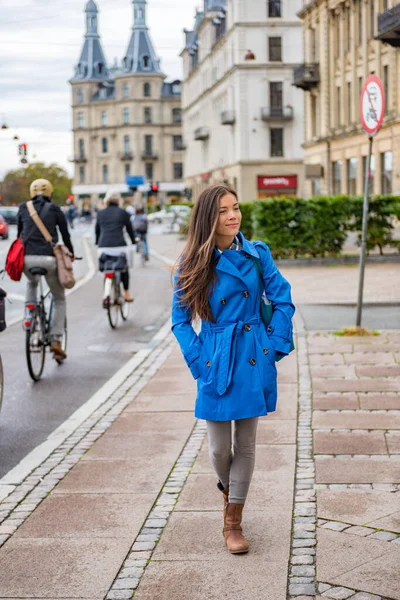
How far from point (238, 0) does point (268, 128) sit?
9066 millimetres

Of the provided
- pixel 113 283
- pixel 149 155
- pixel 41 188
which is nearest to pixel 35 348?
pixel 41 188

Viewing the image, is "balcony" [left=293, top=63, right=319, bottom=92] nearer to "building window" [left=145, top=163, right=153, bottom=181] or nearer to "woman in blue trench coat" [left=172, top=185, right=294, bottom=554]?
"woman in blue trench coat" [left=172, top=185, right=294, bottom=554]

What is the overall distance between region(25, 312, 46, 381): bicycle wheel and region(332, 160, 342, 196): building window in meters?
43.0

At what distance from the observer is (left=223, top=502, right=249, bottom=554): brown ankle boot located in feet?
16.0

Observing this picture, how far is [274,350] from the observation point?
493 centimetres

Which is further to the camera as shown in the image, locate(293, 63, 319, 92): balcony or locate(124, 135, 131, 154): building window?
locate(124, 135, 131, 154): building window

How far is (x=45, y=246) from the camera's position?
10961mm

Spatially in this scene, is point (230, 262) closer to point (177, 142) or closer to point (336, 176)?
point (336, 176)

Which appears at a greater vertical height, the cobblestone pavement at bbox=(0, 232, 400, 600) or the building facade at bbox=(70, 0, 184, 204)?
the building facade at bbox=(70, 0, 184, 204)

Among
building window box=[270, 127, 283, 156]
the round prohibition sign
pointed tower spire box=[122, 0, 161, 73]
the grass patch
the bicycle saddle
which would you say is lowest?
the grass patch

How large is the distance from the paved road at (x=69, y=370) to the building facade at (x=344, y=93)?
87.0 ft

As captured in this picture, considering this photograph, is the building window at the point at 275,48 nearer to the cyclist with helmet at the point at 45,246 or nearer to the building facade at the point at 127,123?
the building facade at the point at 127,123

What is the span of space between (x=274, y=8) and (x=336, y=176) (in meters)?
26.8

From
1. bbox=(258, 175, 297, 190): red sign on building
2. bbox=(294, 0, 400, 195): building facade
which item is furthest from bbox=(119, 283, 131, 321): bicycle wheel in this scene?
bbox=(258, 175, 297, 190): red sign on building
